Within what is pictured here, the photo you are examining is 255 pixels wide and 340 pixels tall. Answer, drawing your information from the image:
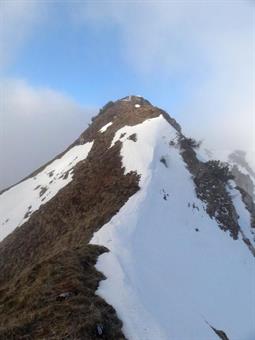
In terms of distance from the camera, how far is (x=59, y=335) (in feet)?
48.4

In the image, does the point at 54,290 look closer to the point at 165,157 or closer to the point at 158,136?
the point at 165,157

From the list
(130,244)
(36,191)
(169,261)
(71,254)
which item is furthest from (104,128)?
(71,254)

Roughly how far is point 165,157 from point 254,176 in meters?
94.8

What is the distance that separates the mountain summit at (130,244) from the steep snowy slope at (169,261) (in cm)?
10

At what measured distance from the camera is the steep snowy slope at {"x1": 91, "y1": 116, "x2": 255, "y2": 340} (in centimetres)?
2123

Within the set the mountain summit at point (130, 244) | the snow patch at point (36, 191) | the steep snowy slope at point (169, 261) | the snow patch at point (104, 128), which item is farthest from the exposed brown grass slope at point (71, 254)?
the snow patch at point (36, 191)

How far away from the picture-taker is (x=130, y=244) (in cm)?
2980

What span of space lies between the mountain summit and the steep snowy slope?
4.1 inches

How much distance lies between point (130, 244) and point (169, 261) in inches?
133

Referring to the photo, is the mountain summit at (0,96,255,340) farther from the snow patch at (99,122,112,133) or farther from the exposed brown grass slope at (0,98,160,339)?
the snow patch at (99,122,112,133)

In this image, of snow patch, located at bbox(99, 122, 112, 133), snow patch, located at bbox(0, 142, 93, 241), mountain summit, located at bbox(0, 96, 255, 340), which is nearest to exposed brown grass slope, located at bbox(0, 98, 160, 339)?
mountain summit, located at bbox(0, 96, 255, 340)

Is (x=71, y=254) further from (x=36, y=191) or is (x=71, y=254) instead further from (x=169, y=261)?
(x=36, y=191)

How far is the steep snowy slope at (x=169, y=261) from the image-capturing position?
2123 centimetres

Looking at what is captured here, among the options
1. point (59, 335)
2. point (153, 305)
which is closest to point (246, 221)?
point (153, 305)
